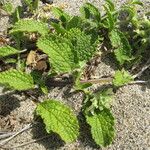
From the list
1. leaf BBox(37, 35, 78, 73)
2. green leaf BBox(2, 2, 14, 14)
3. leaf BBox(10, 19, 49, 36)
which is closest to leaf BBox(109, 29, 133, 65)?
leaf BBox(37, 35, 78, 73)

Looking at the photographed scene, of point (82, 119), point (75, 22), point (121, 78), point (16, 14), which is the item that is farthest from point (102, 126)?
point (16, 14)

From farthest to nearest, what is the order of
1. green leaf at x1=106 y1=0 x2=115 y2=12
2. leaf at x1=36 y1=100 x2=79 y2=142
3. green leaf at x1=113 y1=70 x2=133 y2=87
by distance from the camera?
green leaf at x1=106 y1=0 x2=115 y2=12, green leaf at x1=113 y1=70 x2=133 y2=87, leaf at x1=36 y1=100 x2=79 y2=142

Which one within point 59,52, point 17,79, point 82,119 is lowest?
point 82,119

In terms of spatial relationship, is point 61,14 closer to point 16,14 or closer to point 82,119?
point 16,14

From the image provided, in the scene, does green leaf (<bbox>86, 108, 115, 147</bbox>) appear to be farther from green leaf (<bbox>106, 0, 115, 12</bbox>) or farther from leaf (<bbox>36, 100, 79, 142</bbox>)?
green leaf (<bbox>106, 0, 115, 12</bbox>)

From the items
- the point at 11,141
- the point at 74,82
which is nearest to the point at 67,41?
the point at 74,82

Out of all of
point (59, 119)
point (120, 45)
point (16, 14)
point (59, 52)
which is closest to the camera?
point (59, 119)

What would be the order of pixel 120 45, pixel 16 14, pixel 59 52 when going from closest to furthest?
pixel 59 52 < pixel 120 45 < pixel 16 14
